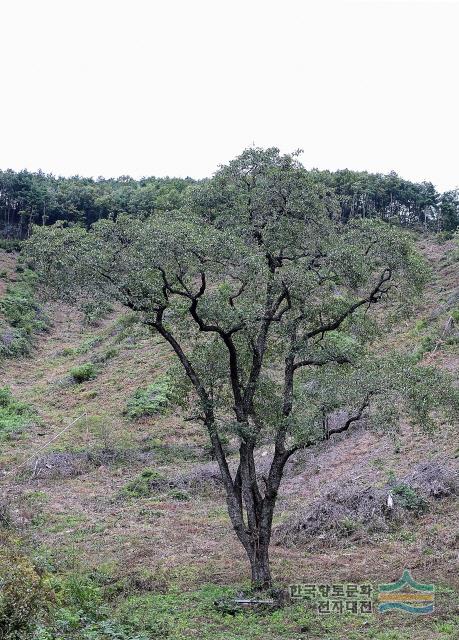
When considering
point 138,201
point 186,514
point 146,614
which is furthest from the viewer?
point 138,201

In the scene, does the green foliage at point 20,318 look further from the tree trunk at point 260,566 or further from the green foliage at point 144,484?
the tree trunk at point 260,566

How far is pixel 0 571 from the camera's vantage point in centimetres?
795

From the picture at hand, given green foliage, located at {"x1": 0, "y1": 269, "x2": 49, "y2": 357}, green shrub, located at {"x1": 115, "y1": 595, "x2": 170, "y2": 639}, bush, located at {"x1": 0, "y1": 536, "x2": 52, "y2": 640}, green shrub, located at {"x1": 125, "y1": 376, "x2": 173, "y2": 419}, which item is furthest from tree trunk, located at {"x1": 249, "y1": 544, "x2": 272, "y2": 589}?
green foliage, located at {"x1": 0, "y1": 269, "x2": 49, "y2": 357}

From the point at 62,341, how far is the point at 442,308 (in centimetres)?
2661

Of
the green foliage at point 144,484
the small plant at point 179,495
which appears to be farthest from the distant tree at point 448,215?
the small plant at point 179,495

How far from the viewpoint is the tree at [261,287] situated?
1117cm

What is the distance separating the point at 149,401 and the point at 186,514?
10.4 metres

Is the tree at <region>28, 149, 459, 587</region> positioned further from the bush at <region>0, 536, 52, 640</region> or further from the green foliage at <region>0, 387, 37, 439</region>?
the green foliage at <region>0, 387, 37, 439</region>

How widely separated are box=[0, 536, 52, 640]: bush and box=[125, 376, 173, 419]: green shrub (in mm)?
17977

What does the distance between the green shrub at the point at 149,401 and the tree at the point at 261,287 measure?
1404 centimetres

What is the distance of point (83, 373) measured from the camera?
32812 mm

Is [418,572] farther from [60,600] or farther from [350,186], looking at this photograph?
[350,186]
